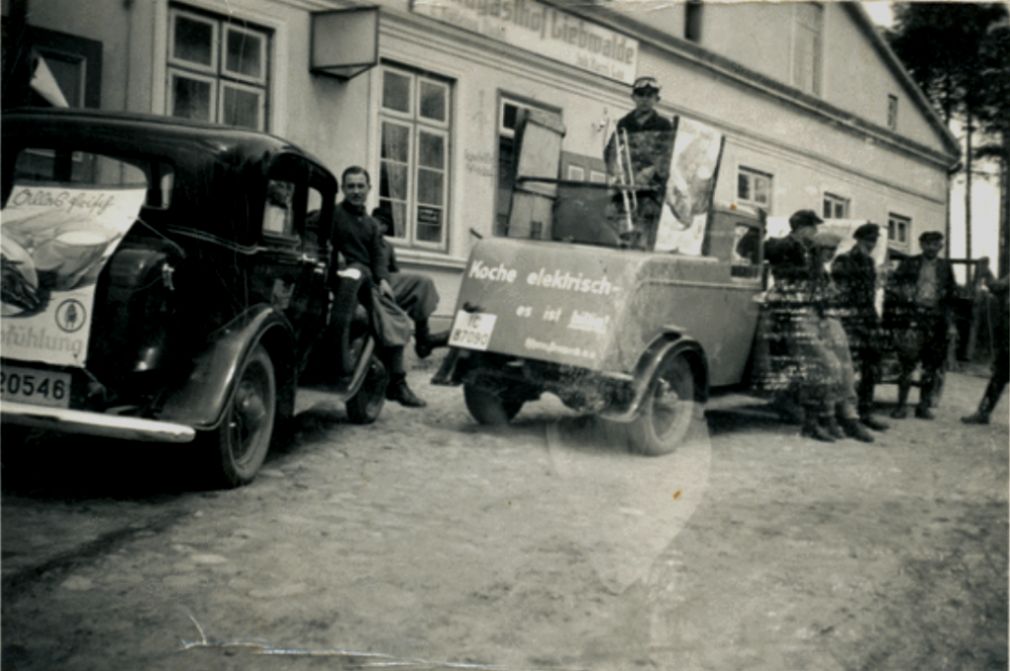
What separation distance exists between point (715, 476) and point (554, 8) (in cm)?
111

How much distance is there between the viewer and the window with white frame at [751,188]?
2037 millimetres

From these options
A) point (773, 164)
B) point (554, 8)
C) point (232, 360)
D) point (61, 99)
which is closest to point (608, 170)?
point (554, 8)

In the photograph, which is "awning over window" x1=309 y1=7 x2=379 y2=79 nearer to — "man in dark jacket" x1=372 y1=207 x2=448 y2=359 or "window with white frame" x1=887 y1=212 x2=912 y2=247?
"man in dark jacket" x1=372 y1=207 x2=448 y2=359

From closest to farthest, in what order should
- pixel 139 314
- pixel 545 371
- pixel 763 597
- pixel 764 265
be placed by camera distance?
1. pixel 139 314
2. pixel 763 597
3. pixel 764 265
4. pixel 545 371

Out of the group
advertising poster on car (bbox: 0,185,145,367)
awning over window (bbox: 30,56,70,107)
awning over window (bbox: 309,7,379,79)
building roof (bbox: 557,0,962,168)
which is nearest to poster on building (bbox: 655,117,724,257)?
building roof (bbox: 557,0,962,168)

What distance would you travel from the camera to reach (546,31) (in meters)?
1.76

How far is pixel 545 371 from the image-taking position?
226cm

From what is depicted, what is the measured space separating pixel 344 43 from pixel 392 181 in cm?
25

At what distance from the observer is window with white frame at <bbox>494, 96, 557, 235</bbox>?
173 centimetres

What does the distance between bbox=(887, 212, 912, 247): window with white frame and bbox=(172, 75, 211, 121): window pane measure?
160 cm

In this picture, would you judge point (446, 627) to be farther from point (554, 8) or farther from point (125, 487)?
point (554, 8)

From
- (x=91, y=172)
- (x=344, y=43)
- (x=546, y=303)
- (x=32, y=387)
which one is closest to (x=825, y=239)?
(x=546, y=303)

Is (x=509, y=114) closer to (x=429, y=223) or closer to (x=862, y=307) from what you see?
(x=429, y=223)

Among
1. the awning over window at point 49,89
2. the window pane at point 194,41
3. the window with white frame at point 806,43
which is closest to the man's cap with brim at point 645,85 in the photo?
the window with white frame at point 806,43
